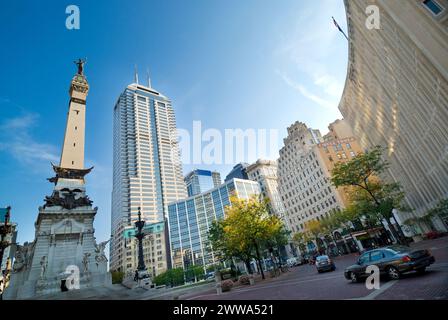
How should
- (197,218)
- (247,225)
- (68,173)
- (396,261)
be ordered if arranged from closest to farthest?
1. (396,261)
2. (68,173)
3. (247,225)
4. (197,218)

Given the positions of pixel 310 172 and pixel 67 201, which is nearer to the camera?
pixel 67 201

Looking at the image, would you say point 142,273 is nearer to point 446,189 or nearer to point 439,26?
point 439,26

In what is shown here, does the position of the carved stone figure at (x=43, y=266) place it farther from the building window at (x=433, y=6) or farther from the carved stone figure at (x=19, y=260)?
the building window at (x=433, y=6)

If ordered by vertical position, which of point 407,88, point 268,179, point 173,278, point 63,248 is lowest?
point 173,278

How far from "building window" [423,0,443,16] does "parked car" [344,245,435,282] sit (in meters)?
19.9

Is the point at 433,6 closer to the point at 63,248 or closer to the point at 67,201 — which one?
the point at 67,201

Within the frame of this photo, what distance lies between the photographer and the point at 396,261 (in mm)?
9906

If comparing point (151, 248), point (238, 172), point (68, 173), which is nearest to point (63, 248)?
point (68, 173)

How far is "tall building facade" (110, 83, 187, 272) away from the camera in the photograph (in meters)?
119

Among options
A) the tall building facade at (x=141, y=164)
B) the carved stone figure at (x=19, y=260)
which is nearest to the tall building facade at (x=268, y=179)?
the tall building facade at (x=141, y=164)

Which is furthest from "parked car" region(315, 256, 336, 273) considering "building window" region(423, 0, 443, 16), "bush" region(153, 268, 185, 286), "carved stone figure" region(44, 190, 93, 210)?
"bush" region(153, 268, 185, 286)

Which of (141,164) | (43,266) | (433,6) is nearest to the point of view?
(433,6)

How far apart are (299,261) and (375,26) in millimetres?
46215

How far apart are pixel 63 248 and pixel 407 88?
151 ft
